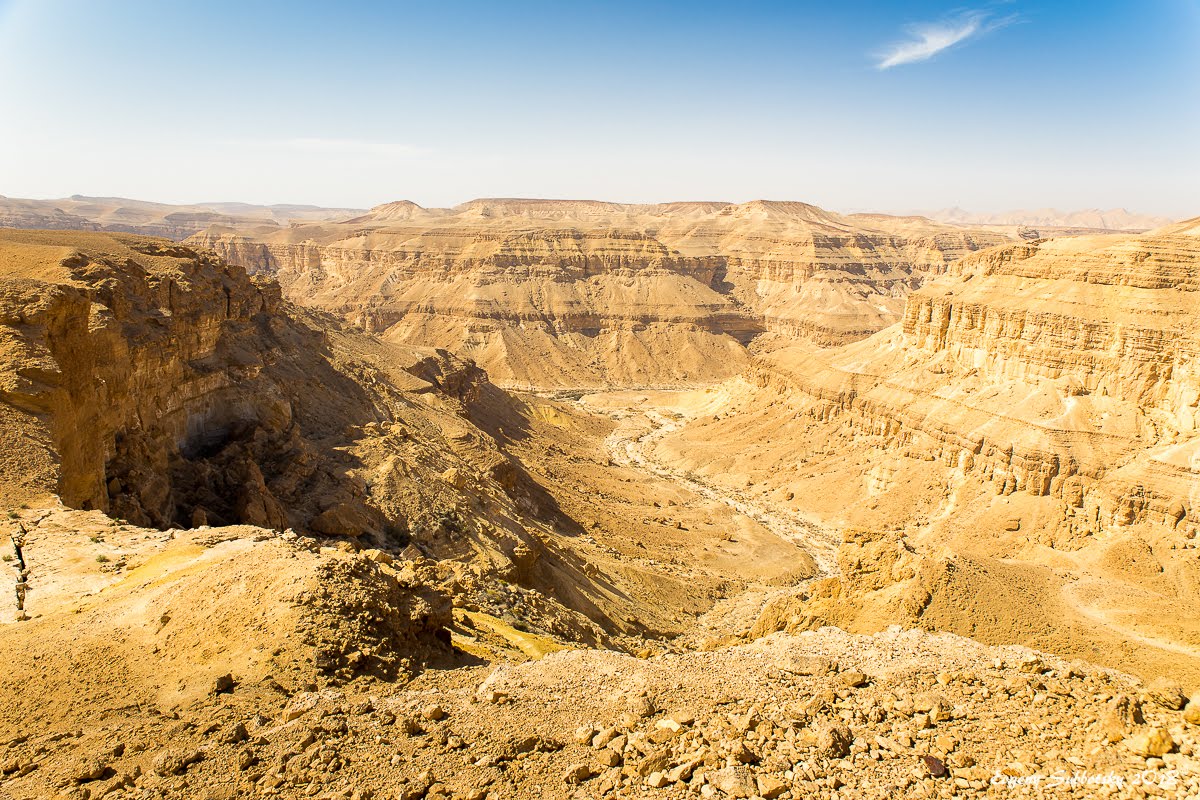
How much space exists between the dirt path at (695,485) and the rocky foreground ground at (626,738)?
111 feet

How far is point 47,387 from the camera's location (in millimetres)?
20094

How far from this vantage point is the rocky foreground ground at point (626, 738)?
8.85m

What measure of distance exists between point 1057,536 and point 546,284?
9664 centimetres

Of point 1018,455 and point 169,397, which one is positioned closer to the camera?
point 169,397

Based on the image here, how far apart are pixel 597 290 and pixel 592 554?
96.7 m

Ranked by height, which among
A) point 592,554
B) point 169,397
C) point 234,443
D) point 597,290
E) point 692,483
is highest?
point 169,397

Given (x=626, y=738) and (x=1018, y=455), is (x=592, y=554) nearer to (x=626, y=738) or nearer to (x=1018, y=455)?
(x=626, y=738)

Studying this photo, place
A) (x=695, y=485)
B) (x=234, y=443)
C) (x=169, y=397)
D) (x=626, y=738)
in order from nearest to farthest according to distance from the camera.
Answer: (x=626, y=738)
(x=169, y=397)
(x=234, y=443)
(x=695, y=485)

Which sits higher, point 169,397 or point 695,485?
point 169,397

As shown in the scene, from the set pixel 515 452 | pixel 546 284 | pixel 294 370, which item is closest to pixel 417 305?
pixel 546 284

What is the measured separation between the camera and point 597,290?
130 metres

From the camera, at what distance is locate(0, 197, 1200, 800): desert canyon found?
9.65m

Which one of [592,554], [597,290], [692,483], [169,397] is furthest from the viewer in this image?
[597,290]

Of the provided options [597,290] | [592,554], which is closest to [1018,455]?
[592,554]
